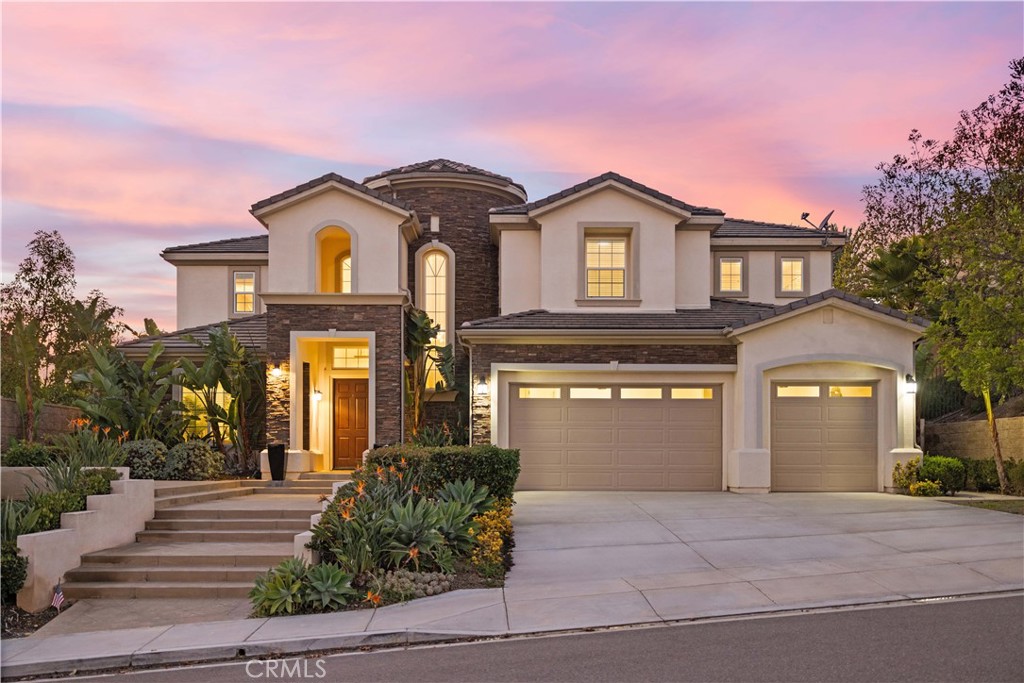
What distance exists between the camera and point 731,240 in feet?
73.2

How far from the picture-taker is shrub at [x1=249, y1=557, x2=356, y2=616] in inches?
369

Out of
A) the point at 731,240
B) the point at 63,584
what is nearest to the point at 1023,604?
the point at 63,584

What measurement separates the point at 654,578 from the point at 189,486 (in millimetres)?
9379

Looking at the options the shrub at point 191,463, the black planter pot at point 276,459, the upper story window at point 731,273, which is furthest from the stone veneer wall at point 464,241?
the shrub at point 191,463

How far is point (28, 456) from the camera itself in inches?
554

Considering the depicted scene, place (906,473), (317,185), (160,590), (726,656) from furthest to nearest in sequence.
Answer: (317,185) < (906,473) < (160,590) < (726,656)

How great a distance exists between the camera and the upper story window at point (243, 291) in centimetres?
2270

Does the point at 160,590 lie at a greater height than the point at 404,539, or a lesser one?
lesser

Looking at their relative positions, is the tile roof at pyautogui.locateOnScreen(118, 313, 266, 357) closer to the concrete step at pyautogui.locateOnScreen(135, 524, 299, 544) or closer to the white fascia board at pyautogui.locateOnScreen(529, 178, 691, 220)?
the concrete step at pyautogui.locateOnScreen(135, 524, 299, 544)

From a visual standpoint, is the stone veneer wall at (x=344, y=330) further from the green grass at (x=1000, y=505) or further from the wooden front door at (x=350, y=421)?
the green grass at (x=1000, y=505)

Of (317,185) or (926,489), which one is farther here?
(317,185)

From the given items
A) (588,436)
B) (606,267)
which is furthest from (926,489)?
(606,267)

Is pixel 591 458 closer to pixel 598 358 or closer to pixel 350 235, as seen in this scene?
pixel 598 358

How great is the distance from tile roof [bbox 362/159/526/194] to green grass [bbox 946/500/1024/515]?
45.0 ft
